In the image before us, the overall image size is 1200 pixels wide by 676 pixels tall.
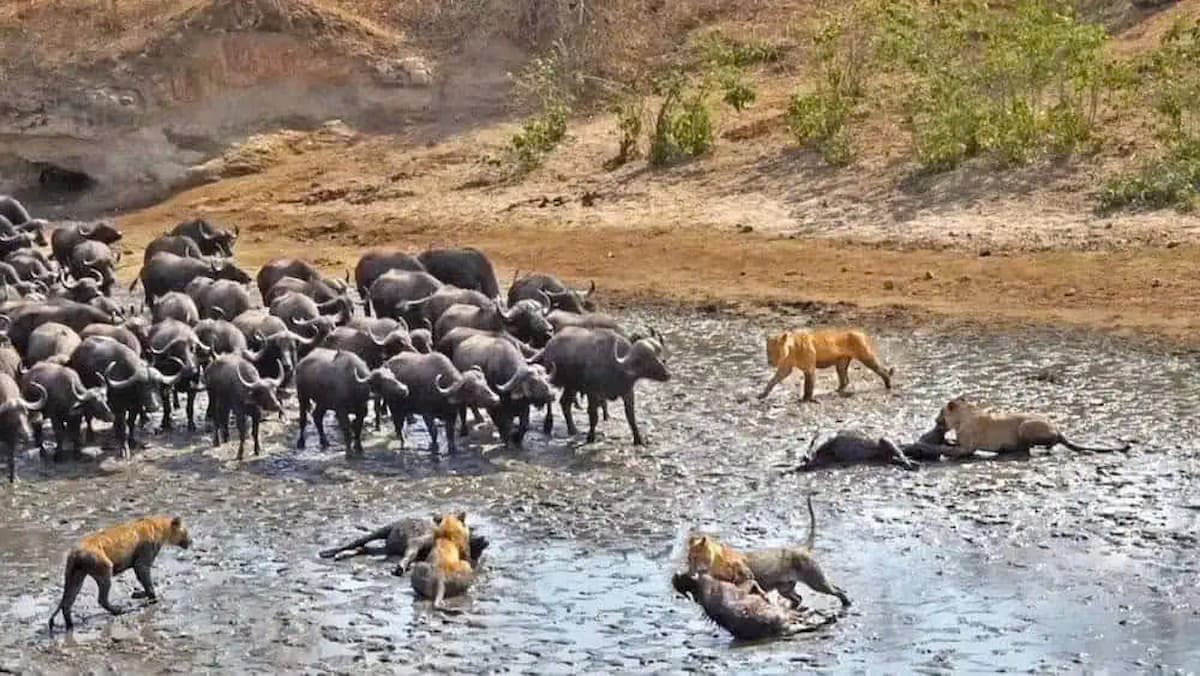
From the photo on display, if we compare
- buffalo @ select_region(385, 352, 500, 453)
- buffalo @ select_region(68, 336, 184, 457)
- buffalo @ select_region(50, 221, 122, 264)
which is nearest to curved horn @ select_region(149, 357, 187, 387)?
buffalo @ select_region(68, 336, 184, 457)

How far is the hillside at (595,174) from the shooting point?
2061 cm

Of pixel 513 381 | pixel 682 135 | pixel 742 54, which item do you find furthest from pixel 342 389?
pixel 742 54

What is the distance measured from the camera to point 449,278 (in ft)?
65.5

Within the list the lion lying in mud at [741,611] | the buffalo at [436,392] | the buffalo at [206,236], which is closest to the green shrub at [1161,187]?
the buffalo at [436,392]

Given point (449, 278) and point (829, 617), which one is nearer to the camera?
point (829, 617)

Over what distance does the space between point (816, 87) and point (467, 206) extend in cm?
466

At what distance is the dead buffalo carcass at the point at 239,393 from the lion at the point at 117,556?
3.19 meters

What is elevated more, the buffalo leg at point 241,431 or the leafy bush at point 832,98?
the leafy bush at point 832,98

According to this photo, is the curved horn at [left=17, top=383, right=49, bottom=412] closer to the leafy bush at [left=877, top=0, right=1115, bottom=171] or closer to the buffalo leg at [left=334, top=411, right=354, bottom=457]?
the buffalo leg at [left=334, top=411, right=354, bottom=457]

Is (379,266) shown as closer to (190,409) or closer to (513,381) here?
(190,409)

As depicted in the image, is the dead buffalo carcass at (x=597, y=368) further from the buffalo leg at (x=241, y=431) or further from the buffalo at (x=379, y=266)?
the buffalo at (x=379, y=266)

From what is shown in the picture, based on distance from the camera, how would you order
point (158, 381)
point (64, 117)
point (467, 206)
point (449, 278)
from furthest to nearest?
point (64, 117), point (467, 206), point (449, 278), point (158, 381)

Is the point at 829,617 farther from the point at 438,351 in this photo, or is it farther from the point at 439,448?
the point at 438,351

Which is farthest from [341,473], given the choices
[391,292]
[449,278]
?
[449,278]
